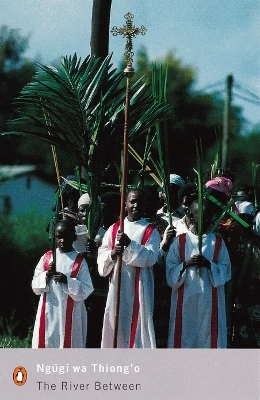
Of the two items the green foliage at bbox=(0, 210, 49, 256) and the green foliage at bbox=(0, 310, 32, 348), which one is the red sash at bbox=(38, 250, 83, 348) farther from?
the green foliage at bbox=(0, 210, 49, 256)

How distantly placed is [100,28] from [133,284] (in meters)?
2.26

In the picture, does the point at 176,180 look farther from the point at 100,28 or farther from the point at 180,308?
the point at 100,28

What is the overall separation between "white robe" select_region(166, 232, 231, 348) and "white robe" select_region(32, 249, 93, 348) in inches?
24.9

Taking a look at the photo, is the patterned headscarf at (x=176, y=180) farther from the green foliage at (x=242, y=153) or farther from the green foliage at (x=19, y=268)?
the green foliage at (x=242, y=153)

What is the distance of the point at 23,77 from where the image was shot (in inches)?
497

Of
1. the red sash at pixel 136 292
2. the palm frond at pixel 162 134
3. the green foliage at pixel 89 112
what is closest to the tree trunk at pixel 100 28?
the green foliage at pixel 89 112

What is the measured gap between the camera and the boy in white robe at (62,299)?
26.9 feet

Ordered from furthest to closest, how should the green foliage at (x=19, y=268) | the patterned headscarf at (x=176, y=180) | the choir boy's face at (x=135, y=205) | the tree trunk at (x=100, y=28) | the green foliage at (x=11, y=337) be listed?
the green foliage at (x=19, y=268)
the green foliage at (x=11, y=337)
the tree trunk at (x=100, y=28)
the patterned headscarf at (x=176, y=180)
the choir boy's face at (x=135, y=205)

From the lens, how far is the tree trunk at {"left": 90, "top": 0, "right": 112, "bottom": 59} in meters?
9.23

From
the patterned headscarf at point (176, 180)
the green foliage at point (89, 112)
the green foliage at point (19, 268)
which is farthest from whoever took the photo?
the green foliage at point (19, 268)

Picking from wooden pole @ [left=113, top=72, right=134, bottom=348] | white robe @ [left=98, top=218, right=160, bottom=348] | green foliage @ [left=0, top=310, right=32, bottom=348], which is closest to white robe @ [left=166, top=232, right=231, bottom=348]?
white robe @ [left=98, top=218, right=160, bottom=348]
